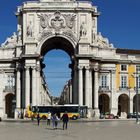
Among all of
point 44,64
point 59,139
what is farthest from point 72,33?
point 59,139

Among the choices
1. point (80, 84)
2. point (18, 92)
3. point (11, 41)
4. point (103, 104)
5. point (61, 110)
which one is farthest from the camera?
point (103, 104)

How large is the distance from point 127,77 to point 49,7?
22775 millimetres

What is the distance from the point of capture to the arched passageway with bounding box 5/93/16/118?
107762 mm

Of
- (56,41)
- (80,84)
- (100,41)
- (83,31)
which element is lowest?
(80,84)

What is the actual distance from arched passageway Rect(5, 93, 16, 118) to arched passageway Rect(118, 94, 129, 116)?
2325 centimetres

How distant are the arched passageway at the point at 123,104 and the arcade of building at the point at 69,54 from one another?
7.59 feet

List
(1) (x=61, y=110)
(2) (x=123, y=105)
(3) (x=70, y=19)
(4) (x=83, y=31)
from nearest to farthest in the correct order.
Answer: (1) (x=61, y=110) < (4) (x=83, y=31) < (3) (x=70, y=19) < (2) (x=123, y=105)

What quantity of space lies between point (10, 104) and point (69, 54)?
58.4ft

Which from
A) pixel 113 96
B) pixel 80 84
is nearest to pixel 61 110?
pixel 80 84

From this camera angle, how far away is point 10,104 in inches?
4402

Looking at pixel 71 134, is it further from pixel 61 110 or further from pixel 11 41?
pixel 11 41

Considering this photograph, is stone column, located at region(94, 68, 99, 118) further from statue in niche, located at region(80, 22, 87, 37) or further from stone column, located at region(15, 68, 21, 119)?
stone column, located at region(15, 68, 21, 119)

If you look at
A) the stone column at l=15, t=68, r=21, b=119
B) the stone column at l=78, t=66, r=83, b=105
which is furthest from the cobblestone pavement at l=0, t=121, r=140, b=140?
the stone column at l=15, t=68, r=21, b=119

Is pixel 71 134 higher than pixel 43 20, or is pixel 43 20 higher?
pixel 43 20
